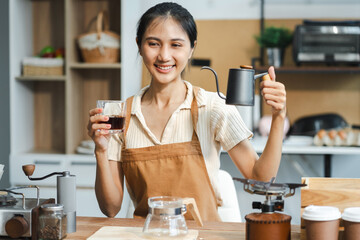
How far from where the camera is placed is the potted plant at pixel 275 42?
11.7 ft

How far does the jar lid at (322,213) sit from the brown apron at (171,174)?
0.56 metres

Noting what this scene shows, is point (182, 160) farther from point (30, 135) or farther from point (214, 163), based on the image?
point (30, 135)

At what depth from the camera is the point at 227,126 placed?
1756 mm

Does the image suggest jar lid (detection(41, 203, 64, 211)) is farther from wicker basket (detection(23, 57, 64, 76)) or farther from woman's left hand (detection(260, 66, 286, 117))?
wicker basket (detection(23, 57, 64, 76))

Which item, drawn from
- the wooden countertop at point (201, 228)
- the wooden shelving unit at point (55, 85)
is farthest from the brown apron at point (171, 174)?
the wooden shelving unit at point (55, 85)

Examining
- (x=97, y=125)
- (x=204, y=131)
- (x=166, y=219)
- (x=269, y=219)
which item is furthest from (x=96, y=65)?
(x=269, y=219)

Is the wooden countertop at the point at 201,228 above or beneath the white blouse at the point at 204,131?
beneath

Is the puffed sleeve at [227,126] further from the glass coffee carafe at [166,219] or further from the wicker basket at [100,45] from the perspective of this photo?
the wicker basket at [100,45]

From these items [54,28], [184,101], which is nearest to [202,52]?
[54,28]

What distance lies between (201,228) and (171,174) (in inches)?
12.1

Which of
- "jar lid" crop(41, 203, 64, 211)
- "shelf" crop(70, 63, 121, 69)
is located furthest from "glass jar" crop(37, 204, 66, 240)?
"shelf" crop(70, 63, 121, 69)

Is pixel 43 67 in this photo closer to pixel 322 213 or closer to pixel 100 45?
pixel 100 45

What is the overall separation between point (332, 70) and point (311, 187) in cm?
233

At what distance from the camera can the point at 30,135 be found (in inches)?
141
